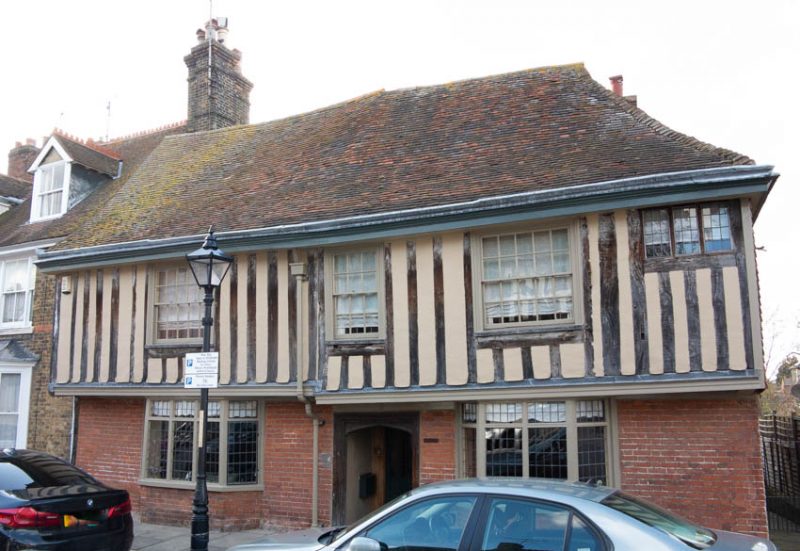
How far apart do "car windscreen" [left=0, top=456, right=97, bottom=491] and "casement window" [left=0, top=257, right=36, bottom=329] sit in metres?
9.15

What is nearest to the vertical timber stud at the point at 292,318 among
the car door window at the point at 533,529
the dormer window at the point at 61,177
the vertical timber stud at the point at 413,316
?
the vertical timber stud at the point at 413,316

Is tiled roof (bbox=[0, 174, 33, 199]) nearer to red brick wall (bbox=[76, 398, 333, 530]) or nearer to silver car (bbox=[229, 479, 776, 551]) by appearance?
red brick wall (bbox=[76, 398, 333, 530])

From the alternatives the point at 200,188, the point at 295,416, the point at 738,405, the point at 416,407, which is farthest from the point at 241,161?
the point at 738,405

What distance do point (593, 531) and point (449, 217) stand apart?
5811 mm

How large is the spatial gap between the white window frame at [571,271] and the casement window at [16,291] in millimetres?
11545

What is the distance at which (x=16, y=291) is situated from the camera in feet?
52.9

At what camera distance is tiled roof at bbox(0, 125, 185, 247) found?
52.2 feet

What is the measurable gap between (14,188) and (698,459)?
19449 millimetres

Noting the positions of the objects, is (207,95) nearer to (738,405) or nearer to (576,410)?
(576,410)

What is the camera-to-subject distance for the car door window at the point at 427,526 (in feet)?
14.1

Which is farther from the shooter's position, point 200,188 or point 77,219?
point 77,219

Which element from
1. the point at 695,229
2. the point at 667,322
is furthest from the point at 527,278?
the point at 695,229

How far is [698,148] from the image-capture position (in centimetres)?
908

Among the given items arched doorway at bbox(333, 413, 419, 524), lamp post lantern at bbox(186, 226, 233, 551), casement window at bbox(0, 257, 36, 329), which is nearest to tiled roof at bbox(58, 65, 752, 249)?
lamp post lantern at bbox(186, 226, 233, 551)
